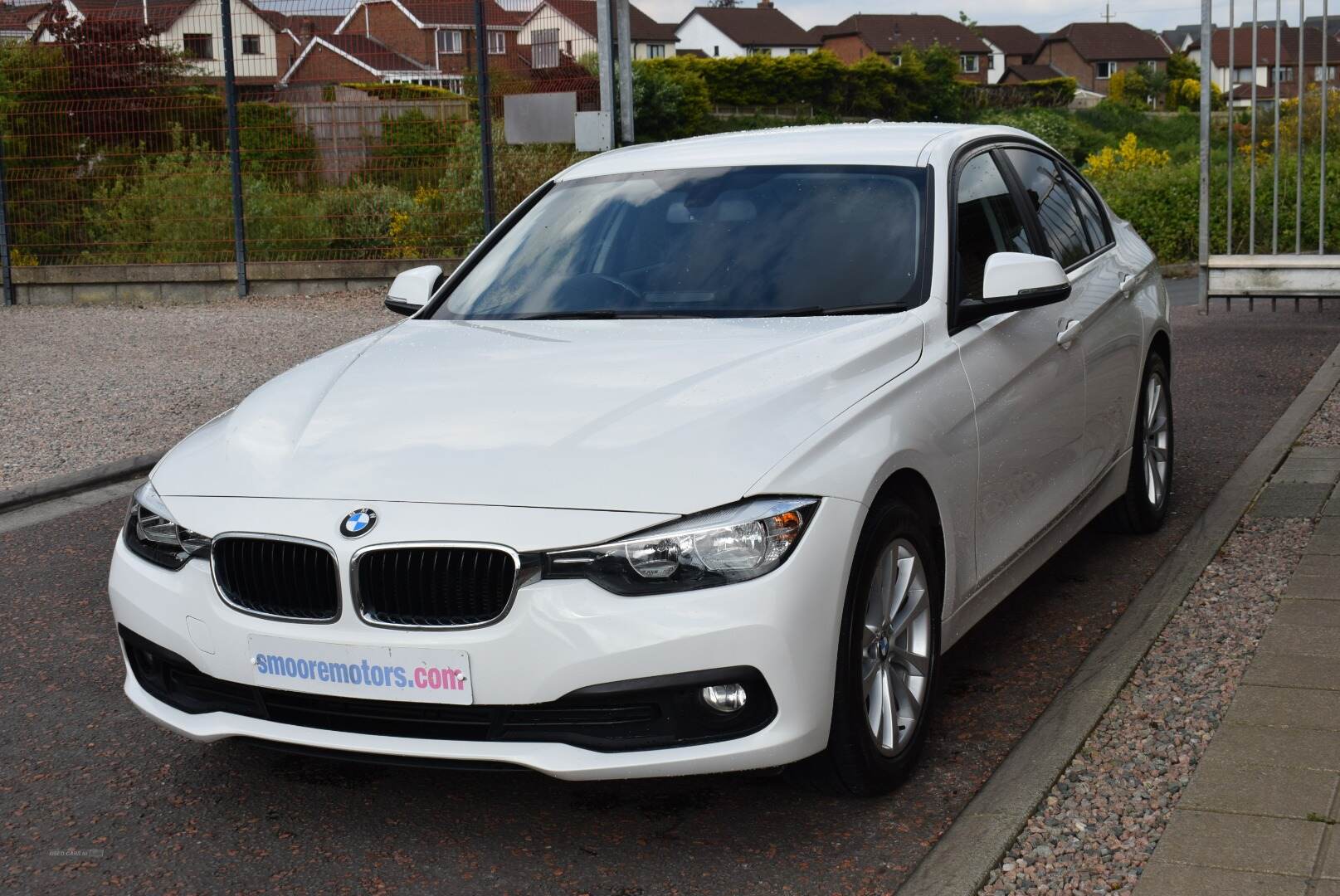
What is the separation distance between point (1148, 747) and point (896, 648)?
74cm

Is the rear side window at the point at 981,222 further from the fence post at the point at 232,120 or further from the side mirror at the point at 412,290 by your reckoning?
the fence post at the point at 232,120

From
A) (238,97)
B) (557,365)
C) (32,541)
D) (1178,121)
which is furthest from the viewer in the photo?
(1178,121)

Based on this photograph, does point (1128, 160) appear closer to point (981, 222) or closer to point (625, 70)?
point (625, 70)

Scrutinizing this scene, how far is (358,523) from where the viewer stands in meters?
3.47

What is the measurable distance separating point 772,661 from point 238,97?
1432 cm

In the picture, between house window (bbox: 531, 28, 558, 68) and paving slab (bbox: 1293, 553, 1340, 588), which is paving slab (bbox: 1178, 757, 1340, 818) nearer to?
paving slab (bbox: 1293, 553, 1340, 588)

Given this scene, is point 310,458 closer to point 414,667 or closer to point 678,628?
point 414,667

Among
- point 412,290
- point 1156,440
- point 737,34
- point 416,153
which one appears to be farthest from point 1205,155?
point 737,34

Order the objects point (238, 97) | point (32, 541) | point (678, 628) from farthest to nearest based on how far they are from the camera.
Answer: point (238, 97)
point (32, 541)
point (678, 628)

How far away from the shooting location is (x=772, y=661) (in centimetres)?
337

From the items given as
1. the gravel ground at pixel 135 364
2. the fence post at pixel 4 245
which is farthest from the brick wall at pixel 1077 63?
the gravel ground at pixel 135 364

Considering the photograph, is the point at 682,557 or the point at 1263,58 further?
the point at 1263,58

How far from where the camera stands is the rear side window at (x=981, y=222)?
4.84 m

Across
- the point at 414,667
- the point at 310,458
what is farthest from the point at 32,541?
the point at 414,667
